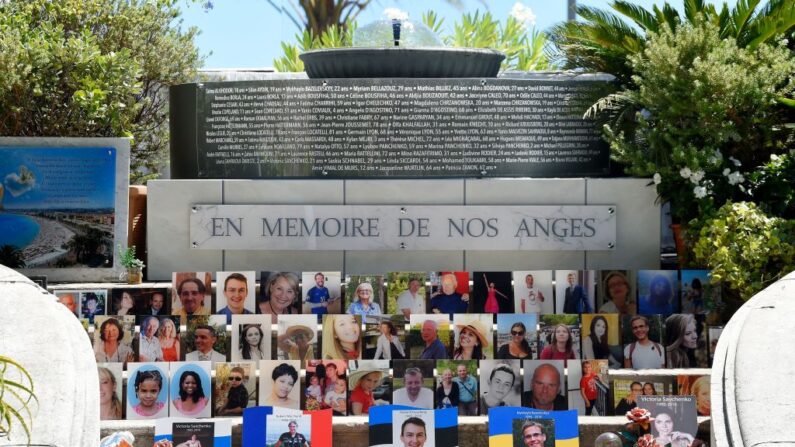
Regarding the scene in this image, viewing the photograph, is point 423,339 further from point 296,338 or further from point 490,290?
point 490,290

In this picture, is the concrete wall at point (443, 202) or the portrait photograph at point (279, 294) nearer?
the portrait photograph at point (279, 294)

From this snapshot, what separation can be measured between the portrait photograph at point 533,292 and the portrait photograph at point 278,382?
9.29 feet

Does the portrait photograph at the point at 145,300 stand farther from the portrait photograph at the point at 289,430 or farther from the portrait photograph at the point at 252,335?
the portrait photograph at the point at 289,430

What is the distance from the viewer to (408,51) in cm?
1240

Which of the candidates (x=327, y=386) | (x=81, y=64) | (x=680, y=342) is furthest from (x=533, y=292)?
(x=81, y=64)

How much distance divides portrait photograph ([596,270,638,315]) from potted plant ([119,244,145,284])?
14.9 ft

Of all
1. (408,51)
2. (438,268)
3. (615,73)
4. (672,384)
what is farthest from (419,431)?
(615,73)

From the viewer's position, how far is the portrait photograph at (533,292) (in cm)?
1083

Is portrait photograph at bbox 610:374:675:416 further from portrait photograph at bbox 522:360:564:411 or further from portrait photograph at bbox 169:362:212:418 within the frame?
portrait photograph at bbox 169:362:212:418

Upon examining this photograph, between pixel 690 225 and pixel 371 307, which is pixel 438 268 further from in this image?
pixel 690 225

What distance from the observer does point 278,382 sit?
8.70 metres

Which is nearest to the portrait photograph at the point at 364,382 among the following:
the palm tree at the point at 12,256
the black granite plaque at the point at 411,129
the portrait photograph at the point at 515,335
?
the portrait photograph at the point at 515,335

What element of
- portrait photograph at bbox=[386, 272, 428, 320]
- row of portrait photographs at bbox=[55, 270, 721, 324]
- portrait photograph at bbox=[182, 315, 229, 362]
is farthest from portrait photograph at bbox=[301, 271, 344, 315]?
portrait photograph at bbox=[182, 315, 229, 362]

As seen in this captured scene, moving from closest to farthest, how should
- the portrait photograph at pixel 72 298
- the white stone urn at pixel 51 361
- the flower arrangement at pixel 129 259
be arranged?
the white stone urn at pixel 51 361, the portrait photograph at pixel 72 298, the flower arrangement at pixel 129 259
